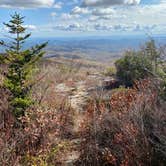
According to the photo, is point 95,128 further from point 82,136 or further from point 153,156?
point 153,156

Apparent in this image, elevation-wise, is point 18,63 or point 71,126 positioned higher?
point 18,63

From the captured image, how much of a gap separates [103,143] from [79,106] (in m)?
5.50

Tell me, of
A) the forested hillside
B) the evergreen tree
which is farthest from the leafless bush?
the evergreen tree

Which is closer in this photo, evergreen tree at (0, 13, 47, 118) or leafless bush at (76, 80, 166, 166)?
leafless bush at (76, 80, 166, 166)

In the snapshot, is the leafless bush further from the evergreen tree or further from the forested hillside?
the evergreen tree

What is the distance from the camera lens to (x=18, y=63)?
9.84 metres

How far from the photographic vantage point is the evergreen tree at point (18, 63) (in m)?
9.78

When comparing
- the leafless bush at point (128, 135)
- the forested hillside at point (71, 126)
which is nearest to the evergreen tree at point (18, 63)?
the forested hillside at point (71, 126)

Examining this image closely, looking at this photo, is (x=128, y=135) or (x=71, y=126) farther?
(x=71, y=126)

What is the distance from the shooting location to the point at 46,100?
482 inches

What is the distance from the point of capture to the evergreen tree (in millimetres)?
9781

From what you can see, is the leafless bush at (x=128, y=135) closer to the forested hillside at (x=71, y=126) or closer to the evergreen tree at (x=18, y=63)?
the forested hillside at (x=71, y=126)

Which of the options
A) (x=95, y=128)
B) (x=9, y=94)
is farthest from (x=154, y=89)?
(x=9, y=94)

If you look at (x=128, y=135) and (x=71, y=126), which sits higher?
(x=128, y=135)
